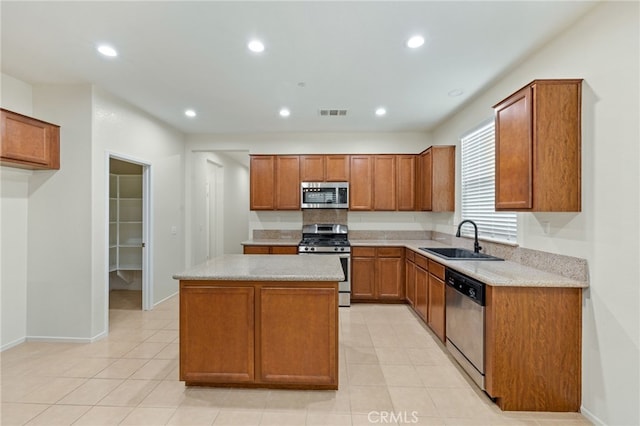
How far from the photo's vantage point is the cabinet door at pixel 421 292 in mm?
3475

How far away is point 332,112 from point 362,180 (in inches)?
51.1

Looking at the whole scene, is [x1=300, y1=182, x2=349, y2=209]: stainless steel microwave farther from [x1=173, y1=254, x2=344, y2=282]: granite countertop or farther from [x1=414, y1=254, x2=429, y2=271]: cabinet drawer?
[x1=173, y1=254, x2=344, y2=282]: granite countertop

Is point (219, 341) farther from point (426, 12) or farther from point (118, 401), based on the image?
point (426, 12)

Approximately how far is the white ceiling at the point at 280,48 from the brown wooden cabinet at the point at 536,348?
1940 millimetres

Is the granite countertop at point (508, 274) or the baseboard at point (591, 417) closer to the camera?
the baseboard at point (591, 417)

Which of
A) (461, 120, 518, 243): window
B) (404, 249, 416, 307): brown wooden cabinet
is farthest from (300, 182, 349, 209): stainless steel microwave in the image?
(461, 120, 518, 243): window

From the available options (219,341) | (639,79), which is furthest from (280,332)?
(639,79)

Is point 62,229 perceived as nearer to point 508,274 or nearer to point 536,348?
point 508,274

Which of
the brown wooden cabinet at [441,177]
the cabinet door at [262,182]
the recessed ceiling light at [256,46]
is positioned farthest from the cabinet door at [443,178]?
the recessed ceiling light at [256,46]

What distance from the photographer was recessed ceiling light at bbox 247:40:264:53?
2.36 m

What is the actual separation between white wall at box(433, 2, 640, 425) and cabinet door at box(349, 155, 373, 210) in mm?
2860

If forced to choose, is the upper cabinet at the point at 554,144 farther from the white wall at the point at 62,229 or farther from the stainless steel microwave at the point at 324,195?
the white wall at the point at 62,229

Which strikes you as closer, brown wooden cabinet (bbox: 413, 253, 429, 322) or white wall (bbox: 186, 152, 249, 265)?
brown wooden cabinet (bbox: 413, 253, 429, 322)

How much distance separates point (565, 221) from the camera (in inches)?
85.1
